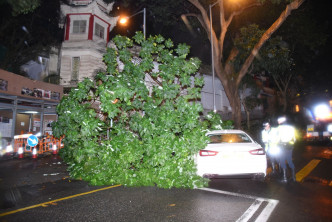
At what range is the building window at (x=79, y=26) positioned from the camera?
2011cm

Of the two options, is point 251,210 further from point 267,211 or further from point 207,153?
point 207,153

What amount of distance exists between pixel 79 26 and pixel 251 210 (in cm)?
2007

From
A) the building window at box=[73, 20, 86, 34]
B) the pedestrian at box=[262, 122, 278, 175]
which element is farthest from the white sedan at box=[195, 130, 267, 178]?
the building window at box=[73, 20, 86, 34]

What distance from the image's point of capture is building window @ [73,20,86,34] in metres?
20.1

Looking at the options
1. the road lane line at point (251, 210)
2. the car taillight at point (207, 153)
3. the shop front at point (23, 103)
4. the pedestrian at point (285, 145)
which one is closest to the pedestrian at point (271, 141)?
the pedestrian at point (285, 145)

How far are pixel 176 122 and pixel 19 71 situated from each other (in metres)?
16.4

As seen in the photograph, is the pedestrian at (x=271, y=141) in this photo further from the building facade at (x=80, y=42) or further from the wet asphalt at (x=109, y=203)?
the building facade at (x=80, y=42)

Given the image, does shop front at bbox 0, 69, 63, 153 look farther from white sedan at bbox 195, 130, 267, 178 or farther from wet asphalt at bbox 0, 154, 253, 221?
white sedan at bbox 195, 130, 267, 178

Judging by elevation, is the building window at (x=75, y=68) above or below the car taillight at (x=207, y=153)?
above

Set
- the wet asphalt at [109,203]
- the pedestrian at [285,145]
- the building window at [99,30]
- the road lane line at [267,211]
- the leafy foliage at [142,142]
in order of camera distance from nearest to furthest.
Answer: the road lane line at [267,211] → the wet asphalt at [109,203] → the leafy foliage at [142,142] → the pedestrian at [285,145] → the building window at [99,30]

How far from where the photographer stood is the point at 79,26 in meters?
20.2

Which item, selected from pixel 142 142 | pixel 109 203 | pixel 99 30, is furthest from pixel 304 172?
pixel 99 30

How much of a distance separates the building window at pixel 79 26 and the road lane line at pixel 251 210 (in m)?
19.4

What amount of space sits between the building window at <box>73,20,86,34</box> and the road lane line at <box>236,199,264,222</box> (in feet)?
63.8
